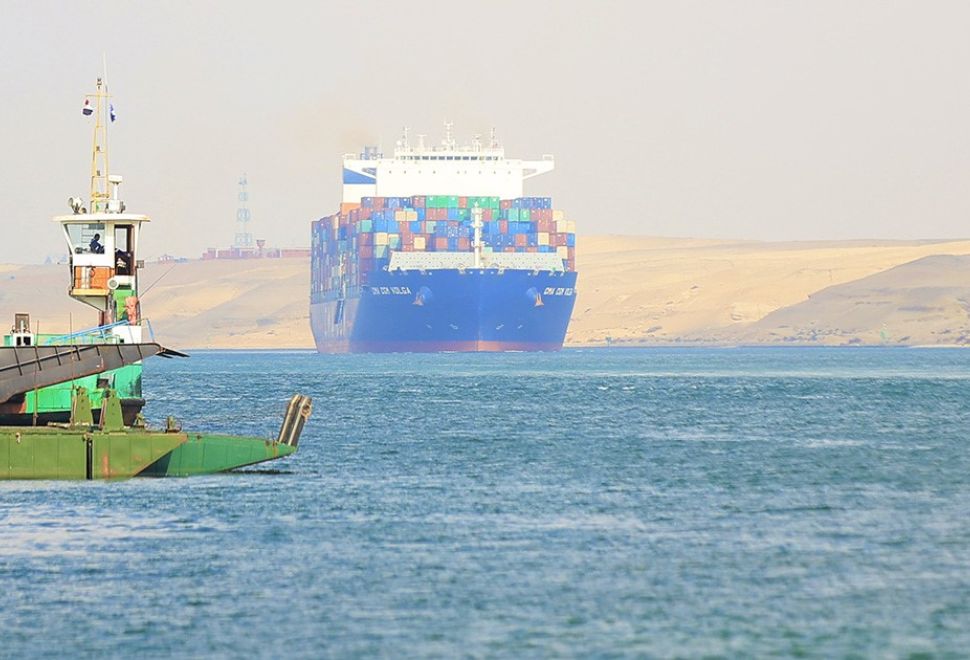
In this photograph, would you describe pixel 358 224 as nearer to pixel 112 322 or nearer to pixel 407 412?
pixel 407 412

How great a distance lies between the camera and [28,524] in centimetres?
3744

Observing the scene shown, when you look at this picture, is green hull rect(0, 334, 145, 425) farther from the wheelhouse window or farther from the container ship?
the container ship

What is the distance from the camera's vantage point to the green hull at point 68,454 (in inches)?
1697

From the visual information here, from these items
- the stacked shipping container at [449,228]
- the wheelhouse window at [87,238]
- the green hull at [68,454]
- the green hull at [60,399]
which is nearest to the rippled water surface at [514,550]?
the green hull at [68,454]

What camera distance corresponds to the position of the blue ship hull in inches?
6801

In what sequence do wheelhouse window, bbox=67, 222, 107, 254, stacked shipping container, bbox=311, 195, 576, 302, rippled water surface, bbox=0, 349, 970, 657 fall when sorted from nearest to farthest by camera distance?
rippled water surface, bbox=0, 349, 970, 657
wheelhouse window, bbox=67, 222, 107, 254
stacked shipping container, bbox=311, 195, 576, 302

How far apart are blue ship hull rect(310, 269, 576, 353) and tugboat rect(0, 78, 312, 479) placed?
117m

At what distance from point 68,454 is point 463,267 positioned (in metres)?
134

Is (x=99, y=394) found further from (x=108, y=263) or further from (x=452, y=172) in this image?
(x=452, y=172)

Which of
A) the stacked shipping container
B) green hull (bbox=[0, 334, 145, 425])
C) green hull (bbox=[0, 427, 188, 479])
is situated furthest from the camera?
the stacked shipping container

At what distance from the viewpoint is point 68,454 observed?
4316cm

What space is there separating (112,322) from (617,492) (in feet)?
50.0

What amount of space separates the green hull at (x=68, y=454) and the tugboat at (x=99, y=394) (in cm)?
2

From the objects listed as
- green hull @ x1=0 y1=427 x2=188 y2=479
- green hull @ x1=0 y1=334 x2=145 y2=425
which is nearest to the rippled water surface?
green hull @ x1=0 y1=427 x2=188 y2=479
